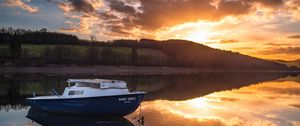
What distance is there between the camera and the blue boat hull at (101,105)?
2681 cm

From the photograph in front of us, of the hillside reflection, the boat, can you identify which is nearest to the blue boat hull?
the boat

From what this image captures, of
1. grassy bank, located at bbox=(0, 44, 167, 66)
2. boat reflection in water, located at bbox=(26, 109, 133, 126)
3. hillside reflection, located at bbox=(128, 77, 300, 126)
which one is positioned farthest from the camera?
grassy bank, located at bbox=(0, 44, 167, 66)

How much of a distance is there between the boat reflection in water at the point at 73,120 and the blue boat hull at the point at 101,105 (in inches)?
17.4

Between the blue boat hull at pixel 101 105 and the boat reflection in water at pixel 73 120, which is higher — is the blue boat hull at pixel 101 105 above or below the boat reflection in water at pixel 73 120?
above

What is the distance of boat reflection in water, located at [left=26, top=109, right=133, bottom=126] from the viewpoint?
2591 centimetres

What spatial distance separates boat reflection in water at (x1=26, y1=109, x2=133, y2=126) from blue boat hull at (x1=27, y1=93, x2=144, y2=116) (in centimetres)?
44

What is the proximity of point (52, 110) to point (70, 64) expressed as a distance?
97.9 metres

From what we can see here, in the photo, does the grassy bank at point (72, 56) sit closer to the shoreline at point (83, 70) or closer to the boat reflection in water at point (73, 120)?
the shoreline at point (83, 70)

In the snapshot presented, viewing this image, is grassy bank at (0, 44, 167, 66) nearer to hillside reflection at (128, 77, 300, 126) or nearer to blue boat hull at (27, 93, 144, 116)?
hillside reflection at (128, 77, 300, 126)

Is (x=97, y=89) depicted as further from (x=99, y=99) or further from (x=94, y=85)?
(x=99, y=99)

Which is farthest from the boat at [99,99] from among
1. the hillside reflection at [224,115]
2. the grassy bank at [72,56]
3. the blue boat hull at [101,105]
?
the grassy bank at [72,56]

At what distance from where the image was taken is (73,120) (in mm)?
27172

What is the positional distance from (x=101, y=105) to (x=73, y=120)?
7.78 ft

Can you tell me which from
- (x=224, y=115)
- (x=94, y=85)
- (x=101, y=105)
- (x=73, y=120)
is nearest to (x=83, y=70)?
(x=224, y=115)
